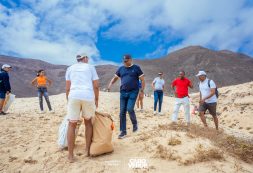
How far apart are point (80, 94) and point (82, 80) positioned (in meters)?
0.29

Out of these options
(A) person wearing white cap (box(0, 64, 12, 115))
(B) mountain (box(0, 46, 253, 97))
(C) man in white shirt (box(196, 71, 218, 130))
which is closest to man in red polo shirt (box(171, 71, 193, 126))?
(C) man in white shirt (box(196, 71, 218, 130))

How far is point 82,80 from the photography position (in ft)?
19.4

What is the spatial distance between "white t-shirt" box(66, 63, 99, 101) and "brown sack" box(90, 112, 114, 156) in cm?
65

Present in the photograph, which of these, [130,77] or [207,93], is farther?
[207,93]

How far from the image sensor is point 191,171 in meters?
5.26

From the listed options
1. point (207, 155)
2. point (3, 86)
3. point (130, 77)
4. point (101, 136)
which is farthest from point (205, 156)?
point (3, 86)

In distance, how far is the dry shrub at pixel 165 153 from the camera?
5.79m

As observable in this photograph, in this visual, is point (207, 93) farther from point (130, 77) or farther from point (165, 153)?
point (165, 153)

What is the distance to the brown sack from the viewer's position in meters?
6.13

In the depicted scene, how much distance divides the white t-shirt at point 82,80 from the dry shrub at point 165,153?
1.65 metres

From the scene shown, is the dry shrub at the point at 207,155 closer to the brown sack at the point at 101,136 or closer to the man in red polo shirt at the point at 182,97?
the brown sack at the point at 101,136

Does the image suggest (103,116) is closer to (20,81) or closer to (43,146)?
(43,146)

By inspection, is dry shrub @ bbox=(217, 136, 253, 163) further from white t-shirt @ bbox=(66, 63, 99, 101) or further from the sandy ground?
white t-shirt @ bbox=(66, 63, 99, 101)

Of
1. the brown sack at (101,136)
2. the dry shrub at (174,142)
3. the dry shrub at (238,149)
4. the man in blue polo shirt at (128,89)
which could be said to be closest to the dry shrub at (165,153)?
the dry shrub at (174,142)
